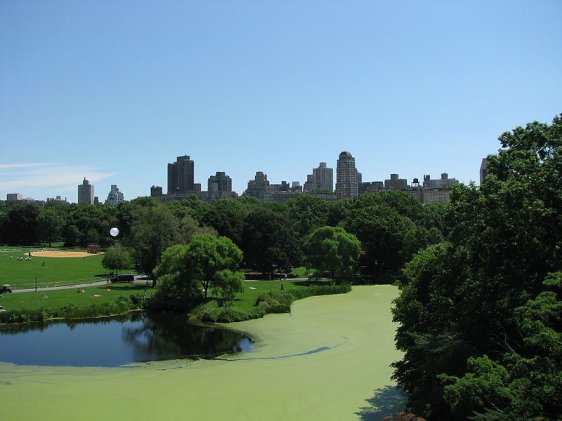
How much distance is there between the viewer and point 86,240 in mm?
105250

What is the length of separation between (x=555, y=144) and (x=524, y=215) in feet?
11.0

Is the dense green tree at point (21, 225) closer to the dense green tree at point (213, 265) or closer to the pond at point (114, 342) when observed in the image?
the dense green tree at point (213, 265)

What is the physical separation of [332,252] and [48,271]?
105ft

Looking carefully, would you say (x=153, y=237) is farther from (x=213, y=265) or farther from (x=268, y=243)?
(x=268, y=243)

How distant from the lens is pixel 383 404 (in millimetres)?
20156

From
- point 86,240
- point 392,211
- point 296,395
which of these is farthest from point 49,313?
point 86,240

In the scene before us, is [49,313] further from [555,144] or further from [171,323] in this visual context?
[555,144]

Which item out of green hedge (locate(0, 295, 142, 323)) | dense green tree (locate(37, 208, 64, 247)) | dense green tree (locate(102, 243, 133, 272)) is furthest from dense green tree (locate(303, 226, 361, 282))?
dense green tree (locate(37, 208, 64, 247))

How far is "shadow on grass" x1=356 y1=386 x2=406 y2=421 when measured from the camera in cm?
1887

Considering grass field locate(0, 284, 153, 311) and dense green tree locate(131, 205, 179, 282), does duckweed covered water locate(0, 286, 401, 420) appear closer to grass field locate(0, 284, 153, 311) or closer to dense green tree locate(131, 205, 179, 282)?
grass field locate(0, 284, 153, 311)

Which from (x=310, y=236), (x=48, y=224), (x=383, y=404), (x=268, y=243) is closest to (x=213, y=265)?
(x=310, y=236)

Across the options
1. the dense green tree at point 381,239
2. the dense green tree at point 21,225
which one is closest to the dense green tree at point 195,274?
the dense green tree at point 381,239

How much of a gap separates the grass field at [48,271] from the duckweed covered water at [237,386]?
26.8 meters

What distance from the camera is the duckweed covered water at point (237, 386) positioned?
19.3 metres
